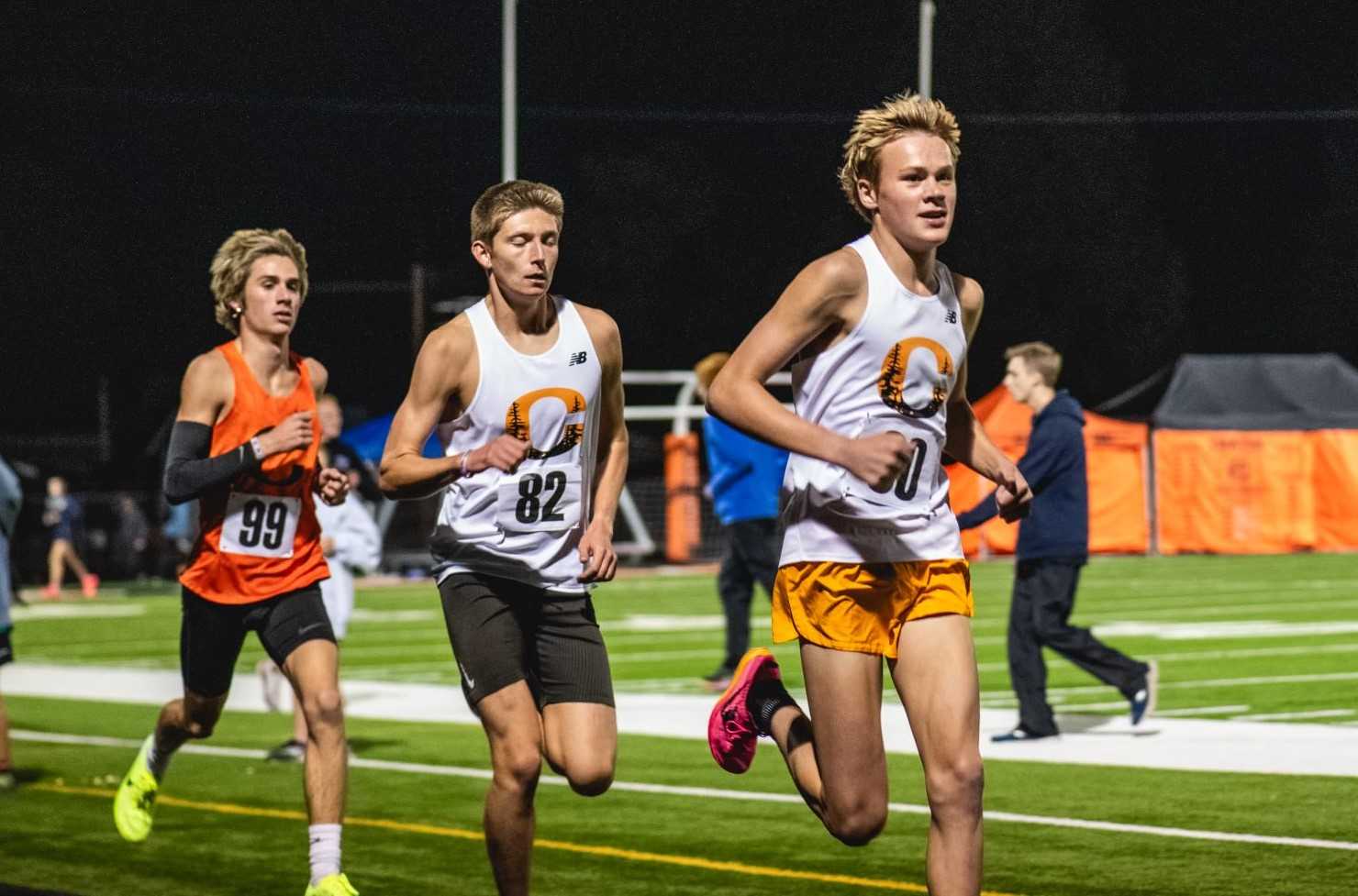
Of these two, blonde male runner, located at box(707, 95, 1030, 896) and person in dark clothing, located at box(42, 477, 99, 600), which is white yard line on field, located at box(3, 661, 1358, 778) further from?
person in dark clothing, located at box(42, 477, 99, 600)

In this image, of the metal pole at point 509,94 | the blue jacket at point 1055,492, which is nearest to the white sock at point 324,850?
the blue jacket at point 1055,492

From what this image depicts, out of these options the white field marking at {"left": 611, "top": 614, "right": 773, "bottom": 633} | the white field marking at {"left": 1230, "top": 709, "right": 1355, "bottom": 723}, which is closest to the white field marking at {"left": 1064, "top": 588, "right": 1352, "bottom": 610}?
the white field marking at {"left": 611, "top": 614, "right": 773, "bottom": 633}

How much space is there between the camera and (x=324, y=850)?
26.1 feet

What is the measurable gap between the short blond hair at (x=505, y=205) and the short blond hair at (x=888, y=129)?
1.09 metres

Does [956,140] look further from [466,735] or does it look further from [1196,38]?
[1196,38]

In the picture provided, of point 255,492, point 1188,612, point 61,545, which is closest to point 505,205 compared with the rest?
point 255,492

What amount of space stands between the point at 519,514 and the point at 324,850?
1.56m

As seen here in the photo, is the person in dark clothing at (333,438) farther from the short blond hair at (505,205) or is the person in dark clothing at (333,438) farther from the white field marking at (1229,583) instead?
the white field marking at (1229,583)

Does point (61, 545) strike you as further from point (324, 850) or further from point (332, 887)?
point (332, 887)

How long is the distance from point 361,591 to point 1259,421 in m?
17.2

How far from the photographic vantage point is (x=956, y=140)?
22.2 feet

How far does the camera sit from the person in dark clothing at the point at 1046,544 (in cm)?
1276

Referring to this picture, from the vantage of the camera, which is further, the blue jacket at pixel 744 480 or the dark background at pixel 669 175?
the dark background at pixel 669 175

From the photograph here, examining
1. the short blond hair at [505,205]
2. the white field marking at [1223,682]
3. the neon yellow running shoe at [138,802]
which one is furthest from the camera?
the white field marking at [1223,682]
